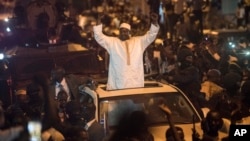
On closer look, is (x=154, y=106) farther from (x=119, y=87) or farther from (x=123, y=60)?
(x=123, y=60)

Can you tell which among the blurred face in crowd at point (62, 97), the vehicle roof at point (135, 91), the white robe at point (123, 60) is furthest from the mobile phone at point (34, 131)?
the white robe at point (123, 60)

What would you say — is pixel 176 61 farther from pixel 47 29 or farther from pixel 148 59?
pixel 47 29

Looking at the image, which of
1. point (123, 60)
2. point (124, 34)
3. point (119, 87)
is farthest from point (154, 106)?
point (124, 34)

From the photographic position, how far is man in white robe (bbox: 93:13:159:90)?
791 cm

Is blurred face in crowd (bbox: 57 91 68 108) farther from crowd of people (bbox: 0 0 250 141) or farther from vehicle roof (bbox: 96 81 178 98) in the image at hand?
vehicle roof (bbox: 96 81 178 98)

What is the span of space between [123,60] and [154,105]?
4.46 ft

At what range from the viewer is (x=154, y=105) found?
6.79 metres

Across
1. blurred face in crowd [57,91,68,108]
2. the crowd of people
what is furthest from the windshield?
blurred face in crowd [57,91,68,108]

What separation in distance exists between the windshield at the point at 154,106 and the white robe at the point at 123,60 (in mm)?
927

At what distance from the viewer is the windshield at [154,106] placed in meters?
6.56

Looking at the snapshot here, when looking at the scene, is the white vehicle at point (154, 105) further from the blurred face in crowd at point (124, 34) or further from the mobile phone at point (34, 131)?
the mobile phone at point (34, 131)

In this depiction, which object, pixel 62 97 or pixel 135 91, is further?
pixel 62 97

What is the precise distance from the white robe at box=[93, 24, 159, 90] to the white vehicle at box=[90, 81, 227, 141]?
2.24 ft

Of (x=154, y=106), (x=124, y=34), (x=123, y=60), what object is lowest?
(x=154, y=106)
